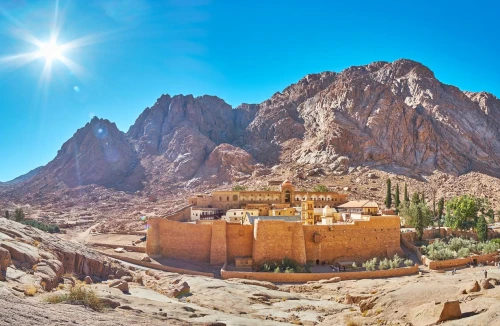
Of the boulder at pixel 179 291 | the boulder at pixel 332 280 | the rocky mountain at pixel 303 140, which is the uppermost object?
the rocky mountain at pixel 303 140

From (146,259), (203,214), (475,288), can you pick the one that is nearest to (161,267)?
(146,259)

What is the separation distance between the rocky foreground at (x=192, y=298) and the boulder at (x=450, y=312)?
1.0 inches

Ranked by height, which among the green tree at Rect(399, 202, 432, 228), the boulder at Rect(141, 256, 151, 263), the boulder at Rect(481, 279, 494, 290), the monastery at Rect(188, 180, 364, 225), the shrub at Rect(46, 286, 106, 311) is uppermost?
the monastery at Rect(188, 180, 364, 225)

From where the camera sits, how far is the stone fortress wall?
27141 millimetres

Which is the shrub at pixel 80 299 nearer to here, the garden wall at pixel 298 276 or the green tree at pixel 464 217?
the garden wall at pixel 298 276

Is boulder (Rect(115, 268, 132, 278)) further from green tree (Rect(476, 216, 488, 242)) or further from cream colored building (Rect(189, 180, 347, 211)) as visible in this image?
green tree (Rect(476, 216, 488, 242))

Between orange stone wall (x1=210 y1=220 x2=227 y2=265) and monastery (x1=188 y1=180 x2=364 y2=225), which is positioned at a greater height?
monastery (x1=188 y1=180 x2=364 y2=225)

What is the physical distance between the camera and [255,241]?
89.3 ft

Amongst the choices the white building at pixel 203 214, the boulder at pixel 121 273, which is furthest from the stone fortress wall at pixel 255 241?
the white building at pixel 203 214

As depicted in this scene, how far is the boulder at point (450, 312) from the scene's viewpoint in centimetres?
980

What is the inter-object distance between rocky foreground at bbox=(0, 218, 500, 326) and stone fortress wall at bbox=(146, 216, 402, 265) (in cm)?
532

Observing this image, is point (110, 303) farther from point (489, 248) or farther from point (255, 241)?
point (489, 248)

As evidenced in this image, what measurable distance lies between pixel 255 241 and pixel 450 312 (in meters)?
18.1

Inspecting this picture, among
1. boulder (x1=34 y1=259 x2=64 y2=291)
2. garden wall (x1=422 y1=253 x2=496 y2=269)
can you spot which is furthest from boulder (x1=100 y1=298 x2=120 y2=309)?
garden wall (x1=422 y1=253 x2=496 y2=269)
